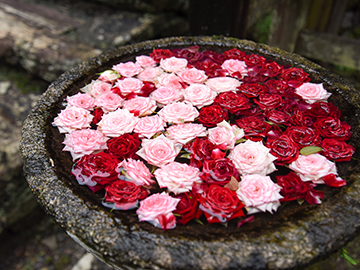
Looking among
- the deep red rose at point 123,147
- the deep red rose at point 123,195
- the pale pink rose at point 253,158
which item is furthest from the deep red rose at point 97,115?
the pale pink rose at point 253,158

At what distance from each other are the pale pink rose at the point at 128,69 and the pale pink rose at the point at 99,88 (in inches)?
5.9

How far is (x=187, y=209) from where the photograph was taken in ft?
4.02

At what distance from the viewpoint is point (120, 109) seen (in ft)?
5.62

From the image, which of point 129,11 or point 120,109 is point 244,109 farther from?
point 129,11

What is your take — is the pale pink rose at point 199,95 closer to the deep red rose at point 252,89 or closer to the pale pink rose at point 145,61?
the deep red rose at point 252,89

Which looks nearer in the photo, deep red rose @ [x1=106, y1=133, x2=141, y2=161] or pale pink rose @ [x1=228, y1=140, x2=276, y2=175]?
pale pink rose @ [x1=228, y1=140, x2=276, y2=175]

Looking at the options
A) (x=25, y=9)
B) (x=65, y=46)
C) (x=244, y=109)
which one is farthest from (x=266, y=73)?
(x=25, y=9)

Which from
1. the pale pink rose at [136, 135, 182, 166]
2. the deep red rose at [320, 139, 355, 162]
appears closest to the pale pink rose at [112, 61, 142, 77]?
the pale pink rose at [136, 135, 182, 166]

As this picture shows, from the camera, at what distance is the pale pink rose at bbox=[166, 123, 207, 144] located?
1.51m

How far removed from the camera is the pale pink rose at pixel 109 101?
5.79 feet

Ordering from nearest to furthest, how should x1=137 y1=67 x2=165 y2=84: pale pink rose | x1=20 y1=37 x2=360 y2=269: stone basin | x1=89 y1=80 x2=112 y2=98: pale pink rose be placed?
x1=20 y1=37 x2=360 y2=269: stone basin
x1=89 y1=80 x2=112 y2=98: pale pink rose
x1=137 y1=67 x2=165 y2=84: pale pink rose

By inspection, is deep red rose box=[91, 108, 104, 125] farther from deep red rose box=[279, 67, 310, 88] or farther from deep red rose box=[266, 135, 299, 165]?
deep red rose box=[279, 67, 310, 88]

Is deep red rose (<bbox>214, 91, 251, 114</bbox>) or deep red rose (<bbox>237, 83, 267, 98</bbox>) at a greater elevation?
deep red rose (<bbox>237, 83, 267, 98</bbox>)

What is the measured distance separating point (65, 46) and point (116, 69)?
5.98 feet
